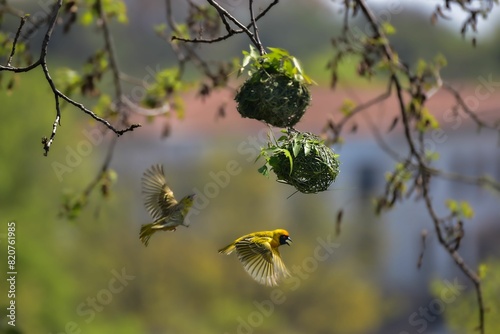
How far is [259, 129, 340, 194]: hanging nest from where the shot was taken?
257 centimetres

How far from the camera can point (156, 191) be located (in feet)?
9.70

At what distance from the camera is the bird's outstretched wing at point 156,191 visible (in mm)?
2934

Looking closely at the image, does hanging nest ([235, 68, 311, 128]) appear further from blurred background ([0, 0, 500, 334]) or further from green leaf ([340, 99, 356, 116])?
blurred background ([0, 0, 500, 334])

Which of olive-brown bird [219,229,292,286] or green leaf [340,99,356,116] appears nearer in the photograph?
olive-brown bird [219,229,292,286]

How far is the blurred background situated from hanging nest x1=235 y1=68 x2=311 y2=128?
40.1 feet

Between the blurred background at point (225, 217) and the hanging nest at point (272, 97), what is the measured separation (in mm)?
12229

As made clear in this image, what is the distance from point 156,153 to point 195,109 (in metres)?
1.34

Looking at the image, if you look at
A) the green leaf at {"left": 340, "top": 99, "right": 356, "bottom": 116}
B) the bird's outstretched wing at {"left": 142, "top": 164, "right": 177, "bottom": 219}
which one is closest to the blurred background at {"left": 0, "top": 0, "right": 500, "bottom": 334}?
the green leaf at {"left": 340, "top": 99, "right": 356, "bottom": 116}

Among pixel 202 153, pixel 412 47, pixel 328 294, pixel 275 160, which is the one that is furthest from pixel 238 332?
pixel 275 160

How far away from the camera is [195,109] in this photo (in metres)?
17.8

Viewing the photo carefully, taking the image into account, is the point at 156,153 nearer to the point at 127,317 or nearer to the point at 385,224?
the point at 127,317

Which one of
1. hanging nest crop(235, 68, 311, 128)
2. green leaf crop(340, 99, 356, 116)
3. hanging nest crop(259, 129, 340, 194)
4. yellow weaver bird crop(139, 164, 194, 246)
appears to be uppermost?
green leaf crop(340, 99, 356, 116)

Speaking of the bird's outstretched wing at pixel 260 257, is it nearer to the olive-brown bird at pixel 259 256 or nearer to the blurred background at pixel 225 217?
the olive-brown bird at pixel 259 256

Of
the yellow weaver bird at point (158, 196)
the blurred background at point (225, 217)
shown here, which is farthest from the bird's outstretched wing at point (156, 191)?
the blurred background at point (225, 217)
